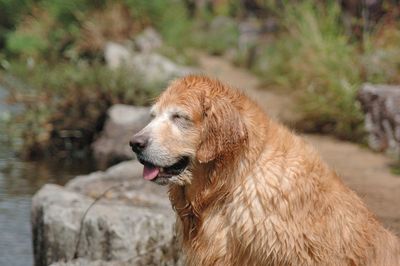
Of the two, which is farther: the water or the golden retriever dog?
the water

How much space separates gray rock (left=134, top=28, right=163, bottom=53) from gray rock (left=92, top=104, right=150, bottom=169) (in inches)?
294

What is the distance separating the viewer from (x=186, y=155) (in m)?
5.58

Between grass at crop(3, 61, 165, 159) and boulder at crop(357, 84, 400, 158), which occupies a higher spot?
boulder at crop(357, 84, 400, 158)

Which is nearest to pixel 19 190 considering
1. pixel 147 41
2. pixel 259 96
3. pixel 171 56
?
pixel 259 96

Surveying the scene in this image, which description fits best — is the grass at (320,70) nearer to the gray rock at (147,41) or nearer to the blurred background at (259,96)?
the blurred background at (259,96)

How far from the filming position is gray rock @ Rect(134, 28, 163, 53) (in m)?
21.7

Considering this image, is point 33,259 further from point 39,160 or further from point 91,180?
point 39,160

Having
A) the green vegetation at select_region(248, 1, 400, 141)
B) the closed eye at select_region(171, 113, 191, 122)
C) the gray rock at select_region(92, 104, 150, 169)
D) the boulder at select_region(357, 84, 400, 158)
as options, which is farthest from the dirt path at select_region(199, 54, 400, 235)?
the closed eye at select_region(171, 113, 191, 122)

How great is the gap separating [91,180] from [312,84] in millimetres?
7038

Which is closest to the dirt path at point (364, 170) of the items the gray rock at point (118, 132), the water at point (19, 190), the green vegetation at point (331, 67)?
the green vegetation at point (331, 67)

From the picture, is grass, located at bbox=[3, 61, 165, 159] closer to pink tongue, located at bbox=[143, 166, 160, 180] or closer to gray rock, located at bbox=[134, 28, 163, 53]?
gray rock, located at bbox=[134, 28, 163, 53]

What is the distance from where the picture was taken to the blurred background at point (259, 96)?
39.2ft

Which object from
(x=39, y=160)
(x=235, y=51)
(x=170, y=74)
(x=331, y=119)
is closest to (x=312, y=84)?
(x=331, y=119)

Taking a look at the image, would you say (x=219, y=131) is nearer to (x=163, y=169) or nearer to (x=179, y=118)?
(x=179, y=118)
